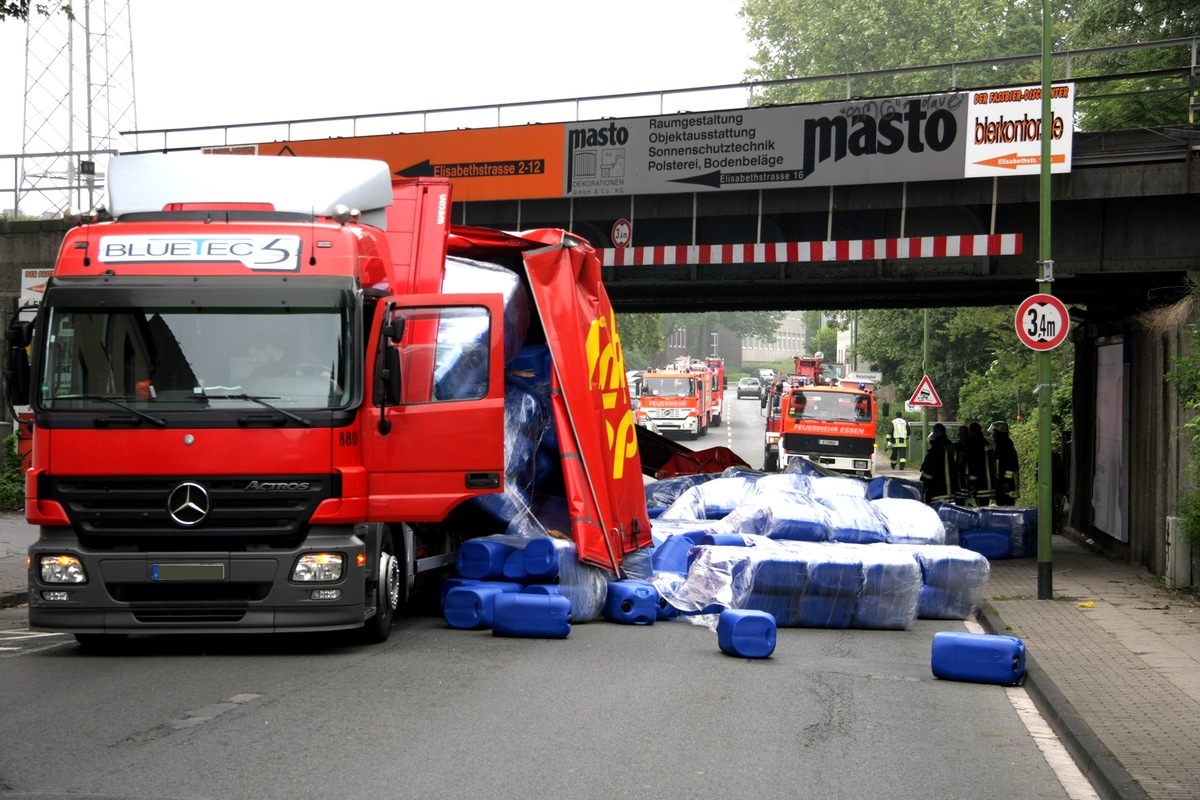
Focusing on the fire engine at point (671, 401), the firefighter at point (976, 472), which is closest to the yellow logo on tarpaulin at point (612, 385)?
the firefighter at point (976, 472)

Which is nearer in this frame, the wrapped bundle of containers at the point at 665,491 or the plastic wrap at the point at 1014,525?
the wrapped bundle of containers at the point at 665,491

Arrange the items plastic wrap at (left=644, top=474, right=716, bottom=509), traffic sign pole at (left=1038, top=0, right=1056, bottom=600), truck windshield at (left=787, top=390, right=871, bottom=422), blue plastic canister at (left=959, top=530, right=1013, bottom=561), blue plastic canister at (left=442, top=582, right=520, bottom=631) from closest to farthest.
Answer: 1. blue plastic canister at (left=442, top=582, right=520, bottom=631)
2. traffic sign pole at (left=1038, top=0, right=1056, bottom=600)
3. plastic wrap at (left=644, top=474, right=716, bottom=509)
4. blue plastic canister at (left=959, top=530, right=1013, bottom=561)
5. truck windshield at (left=787, top=390, right=871, bottom=422)

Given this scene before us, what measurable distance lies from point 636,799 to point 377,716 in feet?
7.13

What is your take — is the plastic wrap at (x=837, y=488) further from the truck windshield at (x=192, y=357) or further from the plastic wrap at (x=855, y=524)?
the truck windshield at (x=192, y=357)

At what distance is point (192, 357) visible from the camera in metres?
9.68

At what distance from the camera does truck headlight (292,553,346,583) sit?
967 cm

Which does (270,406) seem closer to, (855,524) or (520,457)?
(520,457)

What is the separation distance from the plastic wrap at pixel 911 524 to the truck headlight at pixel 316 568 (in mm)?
7425

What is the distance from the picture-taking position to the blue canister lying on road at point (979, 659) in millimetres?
9875

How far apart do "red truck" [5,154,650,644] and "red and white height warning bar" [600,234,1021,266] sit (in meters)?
9.42

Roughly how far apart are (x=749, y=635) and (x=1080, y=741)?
3.33 m

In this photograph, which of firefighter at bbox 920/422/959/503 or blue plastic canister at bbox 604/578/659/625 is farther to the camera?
firefighter at bbox 920/422/959/503

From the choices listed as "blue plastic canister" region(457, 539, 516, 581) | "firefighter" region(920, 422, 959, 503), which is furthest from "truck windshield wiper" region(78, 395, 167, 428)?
"firefighter" region(920, 422, 959, 503)

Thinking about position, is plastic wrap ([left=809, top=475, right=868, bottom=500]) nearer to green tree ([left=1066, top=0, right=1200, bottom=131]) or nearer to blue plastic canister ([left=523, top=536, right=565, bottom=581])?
blue plastic canister ([left=523, top=536, right=565, bottom=581])
